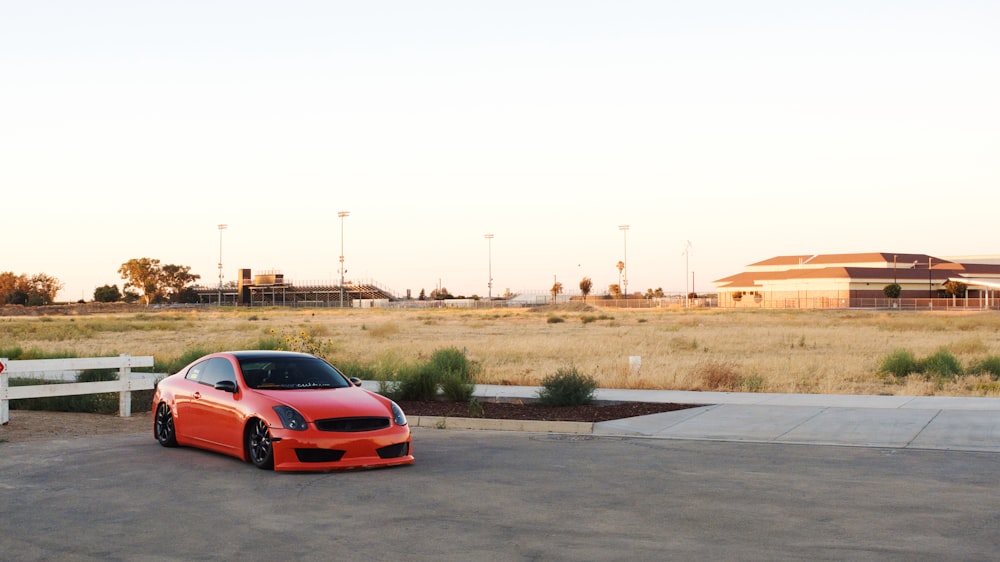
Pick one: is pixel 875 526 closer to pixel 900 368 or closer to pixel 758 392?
pixel 758 392

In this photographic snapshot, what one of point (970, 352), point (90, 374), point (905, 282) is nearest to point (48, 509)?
point (90, 374)

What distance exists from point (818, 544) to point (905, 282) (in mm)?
123708

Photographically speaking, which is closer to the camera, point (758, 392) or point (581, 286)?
point (758, 392)

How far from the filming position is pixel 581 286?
620 ft

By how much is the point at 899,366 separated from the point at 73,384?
19277 mm

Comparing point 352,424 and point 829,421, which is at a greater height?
point 352,424

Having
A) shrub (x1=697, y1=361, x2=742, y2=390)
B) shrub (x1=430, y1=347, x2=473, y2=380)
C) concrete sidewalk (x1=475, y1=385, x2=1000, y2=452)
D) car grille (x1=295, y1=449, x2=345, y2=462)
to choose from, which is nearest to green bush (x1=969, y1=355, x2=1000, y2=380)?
shrub (x1=697, y1=361, x2=742, y2=390)

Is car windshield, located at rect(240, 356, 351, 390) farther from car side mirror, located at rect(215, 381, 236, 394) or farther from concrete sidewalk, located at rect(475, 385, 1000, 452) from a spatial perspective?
concrete sidewalk, located at rect(475, 385, 1000, 452)

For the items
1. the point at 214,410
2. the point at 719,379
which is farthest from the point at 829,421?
the point at 214,410

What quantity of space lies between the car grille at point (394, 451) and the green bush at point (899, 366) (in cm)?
1746

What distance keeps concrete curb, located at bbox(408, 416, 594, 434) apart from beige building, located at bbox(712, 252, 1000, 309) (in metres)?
95.4

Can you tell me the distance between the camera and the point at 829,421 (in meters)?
16.3

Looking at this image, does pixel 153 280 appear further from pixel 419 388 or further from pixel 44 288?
pixel 419 388

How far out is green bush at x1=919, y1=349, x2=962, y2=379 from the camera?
2570 cm
